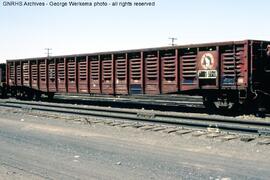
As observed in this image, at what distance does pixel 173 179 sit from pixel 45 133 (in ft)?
20.9

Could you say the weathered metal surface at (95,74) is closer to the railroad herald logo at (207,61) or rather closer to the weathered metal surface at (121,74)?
the weathered metal surface at (121,74)

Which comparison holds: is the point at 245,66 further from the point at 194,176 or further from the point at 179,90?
the point at 194,176

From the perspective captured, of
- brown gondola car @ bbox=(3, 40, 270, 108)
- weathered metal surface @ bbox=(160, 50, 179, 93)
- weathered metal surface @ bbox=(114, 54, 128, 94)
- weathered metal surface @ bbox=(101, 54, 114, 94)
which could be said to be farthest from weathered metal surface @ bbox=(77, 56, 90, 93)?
weathered metal surface @ bbox=(160, 50, 179, 93)

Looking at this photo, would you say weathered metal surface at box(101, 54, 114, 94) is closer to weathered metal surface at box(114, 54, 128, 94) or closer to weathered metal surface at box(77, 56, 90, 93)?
weathered metal surface at box(114, 54, 128, 94)

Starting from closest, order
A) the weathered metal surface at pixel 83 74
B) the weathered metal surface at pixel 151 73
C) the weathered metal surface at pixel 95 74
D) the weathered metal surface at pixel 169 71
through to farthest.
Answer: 1. the weathered metal surface at pixel 169 71
2. the weathered metal surface at pixel 151 73
3. the weathered metal surface at pixel 95 74
4. the weathered metal surface at pixel 83 74

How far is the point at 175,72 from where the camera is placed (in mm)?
17641

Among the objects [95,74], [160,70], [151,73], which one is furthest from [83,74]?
[160,70]

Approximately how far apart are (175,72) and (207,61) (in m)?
1.72

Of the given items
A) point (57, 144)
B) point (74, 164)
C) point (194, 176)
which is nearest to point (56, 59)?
point (57, 144)

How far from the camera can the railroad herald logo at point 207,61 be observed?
16328mm

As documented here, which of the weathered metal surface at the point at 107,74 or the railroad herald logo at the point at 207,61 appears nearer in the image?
the railroad herald logo at the point at 207,61

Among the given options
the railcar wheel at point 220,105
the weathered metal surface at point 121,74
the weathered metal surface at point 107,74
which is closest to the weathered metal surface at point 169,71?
the railcar wheel at point 220,105

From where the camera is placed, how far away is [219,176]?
7023mm

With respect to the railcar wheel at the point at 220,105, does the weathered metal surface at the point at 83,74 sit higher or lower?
higher
